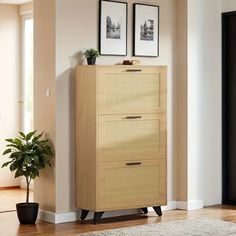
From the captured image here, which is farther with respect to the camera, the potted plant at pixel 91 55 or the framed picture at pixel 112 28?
the framed picture at pixel 112 28

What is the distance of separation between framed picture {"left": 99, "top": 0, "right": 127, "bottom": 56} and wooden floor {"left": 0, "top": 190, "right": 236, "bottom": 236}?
5.67 feet

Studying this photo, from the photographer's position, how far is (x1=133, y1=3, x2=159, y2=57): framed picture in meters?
7.03

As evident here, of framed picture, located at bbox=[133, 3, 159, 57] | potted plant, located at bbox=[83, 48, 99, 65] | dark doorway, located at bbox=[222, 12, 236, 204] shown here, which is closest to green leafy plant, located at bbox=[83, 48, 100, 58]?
potted plant, located at bbox=[83, 48, 99, 65]

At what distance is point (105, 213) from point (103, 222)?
0.93ft

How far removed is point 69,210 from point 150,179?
878mm

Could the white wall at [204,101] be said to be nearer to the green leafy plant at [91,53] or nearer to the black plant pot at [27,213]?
the green leafy plant at [91,53]

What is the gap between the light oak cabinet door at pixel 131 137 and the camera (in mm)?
6414

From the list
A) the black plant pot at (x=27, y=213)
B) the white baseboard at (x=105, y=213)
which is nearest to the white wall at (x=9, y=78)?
the white baseboard at (x=105, y=213)

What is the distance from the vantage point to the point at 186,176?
23.9 feet

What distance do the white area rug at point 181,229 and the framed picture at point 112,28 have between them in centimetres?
186

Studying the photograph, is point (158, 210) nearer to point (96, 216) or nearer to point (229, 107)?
point (96, 216)

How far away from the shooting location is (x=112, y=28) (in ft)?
22.4

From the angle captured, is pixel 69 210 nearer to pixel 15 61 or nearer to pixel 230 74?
pixel 230 74

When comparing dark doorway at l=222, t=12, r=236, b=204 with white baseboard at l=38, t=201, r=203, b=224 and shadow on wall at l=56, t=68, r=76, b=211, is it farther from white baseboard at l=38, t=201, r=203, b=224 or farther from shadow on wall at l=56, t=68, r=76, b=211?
shadow on wall at l=56, t=68, r=76, b=211
